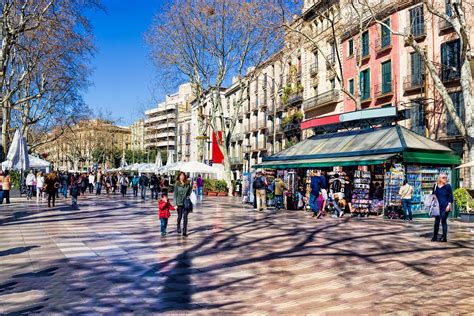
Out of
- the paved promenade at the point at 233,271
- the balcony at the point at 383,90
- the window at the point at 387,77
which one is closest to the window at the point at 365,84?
the balcony at the point at 383,90

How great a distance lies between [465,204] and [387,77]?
49.7 feet

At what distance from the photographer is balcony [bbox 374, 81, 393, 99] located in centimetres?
2936

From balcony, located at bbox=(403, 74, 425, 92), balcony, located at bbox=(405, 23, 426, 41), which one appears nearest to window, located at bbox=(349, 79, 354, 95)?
balcony, located at bbox=(403, 74, 425, 92)

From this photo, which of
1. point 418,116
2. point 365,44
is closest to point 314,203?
point 418,116

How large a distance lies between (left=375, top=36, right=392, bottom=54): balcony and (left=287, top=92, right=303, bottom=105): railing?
12.3 m

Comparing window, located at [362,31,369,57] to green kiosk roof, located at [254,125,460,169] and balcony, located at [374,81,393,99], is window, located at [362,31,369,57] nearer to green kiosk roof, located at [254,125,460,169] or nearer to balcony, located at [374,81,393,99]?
balcony, located at [374,81,393,99]

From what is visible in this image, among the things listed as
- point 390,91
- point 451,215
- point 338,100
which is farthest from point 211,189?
point 451,215

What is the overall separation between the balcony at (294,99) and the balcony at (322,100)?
6.37 ft

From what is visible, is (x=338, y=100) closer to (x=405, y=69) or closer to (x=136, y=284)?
(x=405, y=69)

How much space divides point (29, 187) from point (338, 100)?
22.6 m

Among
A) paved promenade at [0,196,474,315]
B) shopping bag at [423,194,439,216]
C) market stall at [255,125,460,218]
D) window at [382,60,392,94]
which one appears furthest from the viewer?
window at [382,60,392,94]

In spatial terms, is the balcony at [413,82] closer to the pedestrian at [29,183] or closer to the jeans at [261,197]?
the jeans at [261,197]

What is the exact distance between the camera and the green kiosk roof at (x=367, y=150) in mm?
17016

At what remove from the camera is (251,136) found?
57.0m
